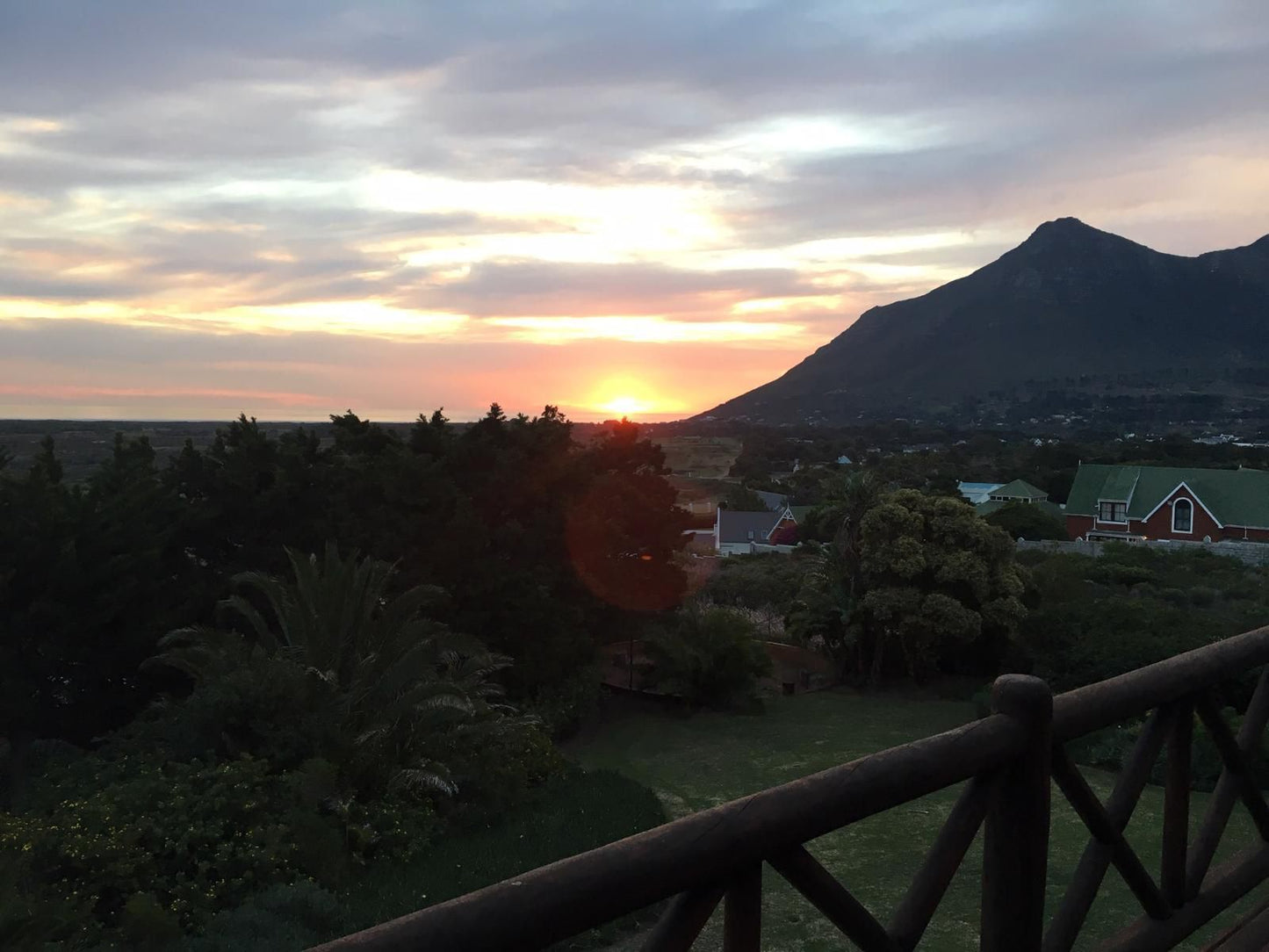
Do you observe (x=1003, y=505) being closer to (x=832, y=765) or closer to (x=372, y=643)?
(x=832, y=765)

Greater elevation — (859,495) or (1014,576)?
(859,495)

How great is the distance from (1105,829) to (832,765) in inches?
441

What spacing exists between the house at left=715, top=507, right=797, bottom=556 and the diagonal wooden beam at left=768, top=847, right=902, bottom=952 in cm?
5511

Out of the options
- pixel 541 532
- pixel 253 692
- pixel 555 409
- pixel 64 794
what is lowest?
pixel 64 794

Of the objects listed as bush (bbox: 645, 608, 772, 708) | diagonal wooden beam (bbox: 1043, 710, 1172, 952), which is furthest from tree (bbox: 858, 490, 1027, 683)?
diagonal wooden beam (bbox: 1043, 710, 1172, 952)

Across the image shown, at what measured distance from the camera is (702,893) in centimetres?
183

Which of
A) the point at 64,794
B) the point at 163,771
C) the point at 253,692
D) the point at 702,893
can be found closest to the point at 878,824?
the point at 253,692

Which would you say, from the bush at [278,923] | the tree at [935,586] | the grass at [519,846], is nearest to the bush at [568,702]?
the grass at [519,846]

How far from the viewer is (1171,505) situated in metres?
44.9

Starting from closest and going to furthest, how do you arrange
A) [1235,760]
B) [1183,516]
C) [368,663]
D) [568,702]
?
1. [1235,760]
2. [368,663]
3. [568,702]
4. [1183,516]

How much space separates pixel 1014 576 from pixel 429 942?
64.3 ft

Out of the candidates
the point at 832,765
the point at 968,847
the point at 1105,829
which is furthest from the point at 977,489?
the point at 968,847

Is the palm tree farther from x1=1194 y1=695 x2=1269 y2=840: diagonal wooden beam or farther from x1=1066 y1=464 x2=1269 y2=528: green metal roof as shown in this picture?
x1=1066 y1=464 x2=1269 y2=528: green metal roof

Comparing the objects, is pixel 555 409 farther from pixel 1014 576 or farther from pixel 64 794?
pixel 64 794
